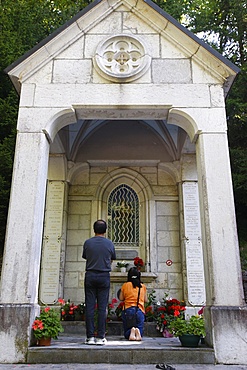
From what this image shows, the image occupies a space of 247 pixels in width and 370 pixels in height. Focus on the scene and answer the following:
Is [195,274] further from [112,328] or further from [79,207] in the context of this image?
[79,207]

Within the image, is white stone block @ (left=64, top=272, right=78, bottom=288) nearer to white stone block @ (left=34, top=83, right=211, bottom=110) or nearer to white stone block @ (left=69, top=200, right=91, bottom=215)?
white stone block @ (left=69, top=200, right=91, bottom=215)

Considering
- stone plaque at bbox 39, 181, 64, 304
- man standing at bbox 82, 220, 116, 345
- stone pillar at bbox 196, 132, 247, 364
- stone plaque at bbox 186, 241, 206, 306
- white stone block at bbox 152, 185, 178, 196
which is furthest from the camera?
white stone block at bbox 152, 185, 178, 196

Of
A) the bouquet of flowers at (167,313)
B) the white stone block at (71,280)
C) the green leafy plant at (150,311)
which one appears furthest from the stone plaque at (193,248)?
the white stone block at (71,280)

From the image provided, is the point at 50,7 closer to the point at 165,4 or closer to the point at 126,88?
the point at 165,4

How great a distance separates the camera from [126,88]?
19.4 ft

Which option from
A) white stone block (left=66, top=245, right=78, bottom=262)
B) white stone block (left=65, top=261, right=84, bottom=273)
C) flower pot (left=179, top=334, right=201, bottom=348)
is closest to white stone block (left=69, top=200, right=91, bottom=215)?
white stone block (left=66, top=245, right=78, bottom=262)

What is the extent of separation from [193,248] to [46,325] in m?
4.31

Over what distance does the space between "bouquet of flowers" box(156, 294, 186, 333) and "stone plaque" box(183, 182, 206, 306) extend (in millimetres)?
420

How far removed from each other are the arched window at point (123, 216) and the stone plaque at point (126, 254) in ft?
0.66

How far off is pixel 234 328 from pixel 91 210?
4917 millimetres

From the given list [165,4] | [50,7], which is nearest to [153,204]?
[165,4]

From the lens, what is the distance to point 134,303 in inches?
223

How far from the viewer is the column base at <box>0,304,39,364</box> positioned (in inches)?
175

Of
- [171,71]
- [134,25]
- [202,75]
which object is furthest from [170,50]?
[134,25]
